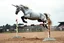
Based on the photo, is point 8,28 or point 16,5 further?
point 8,28

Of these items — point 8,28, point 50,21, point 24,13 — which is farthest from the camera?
point 8,28

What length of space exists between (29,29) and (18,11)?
39.5 meters

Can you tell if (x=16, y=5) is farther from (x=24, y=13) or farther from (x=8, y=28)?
(x=8, y=28)

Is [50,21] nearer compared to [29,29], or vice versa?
[50,21]

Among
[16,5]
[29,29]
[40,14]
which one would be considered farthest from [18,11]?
[29,29]

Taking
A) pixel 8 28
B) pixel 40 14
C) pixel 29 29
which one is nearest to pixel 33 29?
pixel 29 29

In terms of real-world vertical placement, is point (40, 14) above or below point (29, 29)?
above

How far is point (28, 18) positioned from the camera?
19141mm

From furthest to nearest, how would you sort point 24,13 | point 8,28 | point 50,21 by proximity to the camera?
1. point 8,28
2. point 24,13
3. point 50,21

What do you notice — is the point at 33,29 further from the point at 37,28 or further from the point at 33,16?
Result: the point at 33,16

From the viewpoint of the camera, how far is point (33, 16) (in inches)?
758

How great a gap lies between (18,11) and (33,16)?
1368 millimetres

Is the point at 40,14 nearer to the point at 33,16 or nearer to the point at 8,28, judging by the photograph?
the point at 33,16

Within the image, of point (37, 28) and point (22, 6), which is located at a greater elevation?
point (22, 6)
